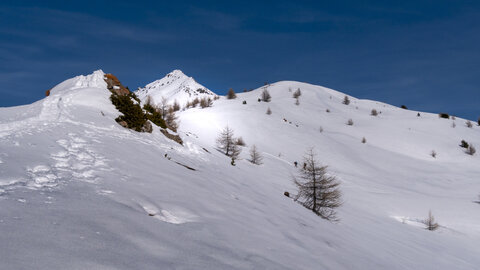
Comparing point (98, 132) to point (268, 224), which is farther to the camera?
point (98, 132)

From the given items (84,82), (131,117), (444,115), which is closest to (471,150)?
(444,115)

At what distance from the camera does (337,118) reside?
141 ft

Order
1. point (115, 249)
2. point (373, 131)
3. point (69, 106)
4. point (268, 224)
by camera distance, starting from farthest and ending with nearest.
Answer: point (373, 131) < point (69, 106) < point (268, 224) < point (115, 249)

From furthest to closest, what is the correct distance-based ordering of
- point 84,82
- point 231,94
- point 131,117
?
point 231,94
point 84,82
point 131,117

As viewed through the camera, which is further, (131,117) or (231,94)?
(231,94)

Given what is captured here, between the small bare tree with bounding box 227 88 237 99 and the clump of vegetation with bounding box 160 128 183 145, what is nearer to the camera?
the clump of vegetation with bounding box 160 128 183 145

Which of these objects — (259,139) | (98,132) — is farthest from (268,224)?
(259,139)

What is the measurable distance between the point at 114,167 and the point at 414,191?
24271mm

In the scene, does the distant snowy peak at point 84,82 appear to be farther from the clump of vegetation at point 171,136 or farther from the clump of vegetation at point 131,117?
the clump of vegetation at point 171,136

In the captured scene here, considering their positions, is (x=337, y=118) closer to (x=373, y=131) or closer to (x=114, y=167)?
(x=373, y=131)

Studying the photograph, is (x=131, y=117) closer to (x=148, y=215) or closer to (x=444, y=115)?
(x=148, y=215)

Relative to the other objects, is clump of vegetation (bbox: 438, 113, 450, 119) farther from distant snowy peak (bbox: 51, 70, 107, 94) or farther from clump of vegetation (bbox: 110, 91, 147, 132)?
distant snowy peak (bbox: 51, 70, 107, 94)

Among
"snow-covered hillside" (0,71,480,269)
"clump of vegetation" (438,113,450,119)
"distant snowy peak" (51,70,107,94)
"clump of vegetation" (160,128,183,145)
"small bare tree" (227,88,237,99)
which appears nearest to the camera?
"snow-covered hillside" (0,71,480,269)

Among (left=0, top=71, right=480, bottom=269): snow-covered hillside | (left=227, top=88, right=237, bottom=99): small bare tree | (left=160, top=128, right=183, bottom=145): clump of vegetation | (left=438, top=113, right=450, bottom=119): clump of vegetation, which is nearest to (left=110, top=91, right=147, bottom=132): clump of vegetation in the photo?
(left=0, top=71, right=480, bottom=269): snow-covered hillside
